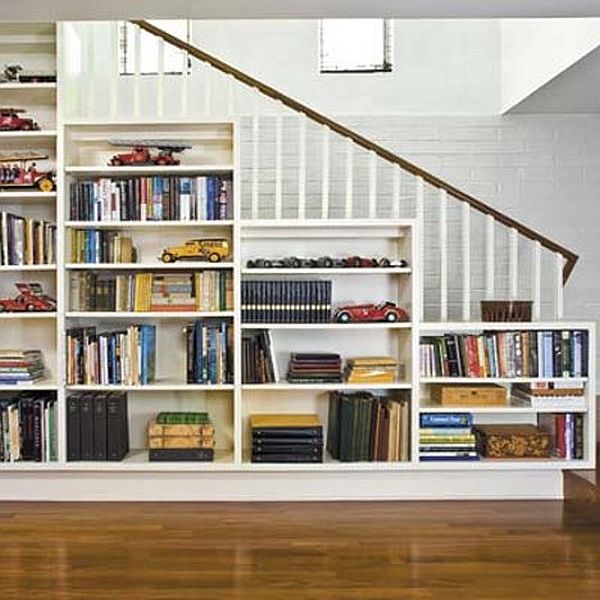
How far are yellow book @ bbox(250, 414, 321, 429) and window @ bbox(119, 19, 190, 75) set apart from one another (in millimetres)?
2342

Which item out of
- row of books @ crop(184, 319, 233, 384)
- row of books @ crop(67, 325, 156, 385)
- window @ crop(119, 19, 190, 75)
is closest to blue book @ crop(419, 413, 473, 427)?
row of books @ crop(184, 319, 233, 384)

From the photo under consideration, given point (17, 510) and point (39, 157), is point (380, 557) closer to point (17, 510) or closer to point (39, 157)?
point (17, 510)

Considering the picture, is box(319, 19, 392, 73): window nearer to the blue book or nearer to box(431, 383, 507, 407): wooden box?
box(431, 383, 507, 407): wooden box

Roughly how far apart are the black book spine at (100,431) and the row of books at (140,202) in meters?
0.95

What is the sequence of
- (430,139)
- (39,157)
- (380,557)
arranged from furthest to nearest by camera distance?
1. (430,139)
2. (39,157)
3. (380,557)

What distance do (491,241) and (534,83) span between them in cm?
103

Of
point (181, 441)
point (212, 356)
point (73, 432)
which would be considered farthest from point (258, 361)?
point (73, 432)

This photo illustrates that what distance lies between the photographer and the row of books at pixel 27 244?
14.0 feet

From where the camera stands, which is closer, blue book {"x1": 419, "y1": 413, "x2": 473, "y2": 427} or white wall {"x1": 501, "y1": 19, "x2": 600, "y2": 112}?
white wall {"x1": 501, "y1": 19, "x2": 600, "y2": 112}

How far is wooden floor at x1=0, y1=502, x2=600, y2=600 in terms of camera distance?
3.07 metres

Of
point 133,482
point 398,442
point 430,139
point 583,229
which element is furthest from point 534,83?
point 133,482

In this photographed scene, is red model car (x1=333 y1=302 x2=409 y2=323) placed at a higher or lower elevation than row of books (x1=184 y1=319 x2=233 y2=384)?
higher

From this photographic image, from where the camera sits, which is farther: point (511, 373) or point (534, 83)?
point (534, 83)

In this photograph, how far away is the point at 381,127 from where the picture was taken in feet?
17.3
